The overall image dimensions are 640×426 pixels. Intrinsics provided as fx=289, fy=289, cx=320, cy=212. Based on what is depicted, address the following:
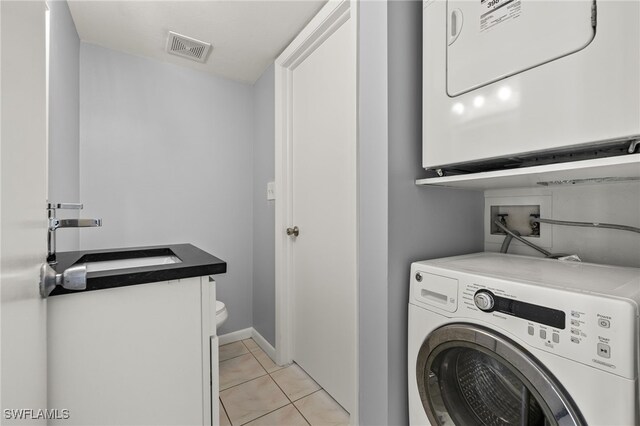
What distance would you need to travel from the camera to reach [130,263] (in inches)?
53.7

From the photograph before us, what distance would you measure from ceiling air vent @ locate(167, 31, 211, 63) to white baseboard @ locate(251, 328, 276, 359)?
2147 mm

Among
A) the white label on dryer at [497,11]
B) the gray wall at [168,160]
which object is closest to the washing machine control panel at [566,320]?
the white label on dryer at [497,11]

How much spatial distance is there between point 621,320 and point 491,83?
2.35 feet

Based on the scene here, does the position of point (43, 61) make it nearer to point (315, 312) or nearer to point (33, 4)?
point (33, 4)

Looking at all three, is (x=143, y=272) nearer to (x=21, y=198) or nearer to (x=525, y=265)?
(x=21, y=198)

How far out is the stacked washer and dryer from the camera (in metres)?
0.66

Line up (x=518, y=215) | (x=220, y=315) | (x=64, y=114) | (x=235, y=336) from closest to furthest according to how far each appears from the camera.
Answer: (x=518, y=215) → (x=64, y=114) → (x=220, y=315) → (x=235, y=336)

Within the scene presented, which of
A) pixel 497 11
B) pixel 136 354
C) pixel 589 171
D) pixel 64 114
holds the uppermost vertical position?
pixel 497 11

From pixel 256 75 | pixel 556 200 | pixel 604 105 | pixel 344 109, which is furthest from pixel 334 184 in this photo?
pixel 256 75

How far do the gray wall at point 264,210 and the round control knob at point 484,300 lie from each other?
1513 millimetres

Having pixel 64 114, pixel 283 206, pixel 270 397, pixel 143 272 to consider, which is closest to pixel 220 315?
pixel 270 397

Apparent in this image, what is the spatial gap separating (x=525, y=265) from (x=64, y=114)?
2208 millimetres

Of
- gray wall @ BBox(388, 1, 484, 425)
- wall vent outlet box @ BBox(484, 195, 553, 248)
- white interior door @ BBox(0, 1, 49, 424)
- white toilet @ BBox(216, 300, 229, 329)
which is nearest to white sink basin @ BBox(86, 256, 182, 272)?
white toilet @ BBox(216, 300, 229, 329)

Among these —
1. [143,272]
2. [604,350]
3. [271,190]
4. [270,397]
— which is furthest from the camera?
[271,190]
